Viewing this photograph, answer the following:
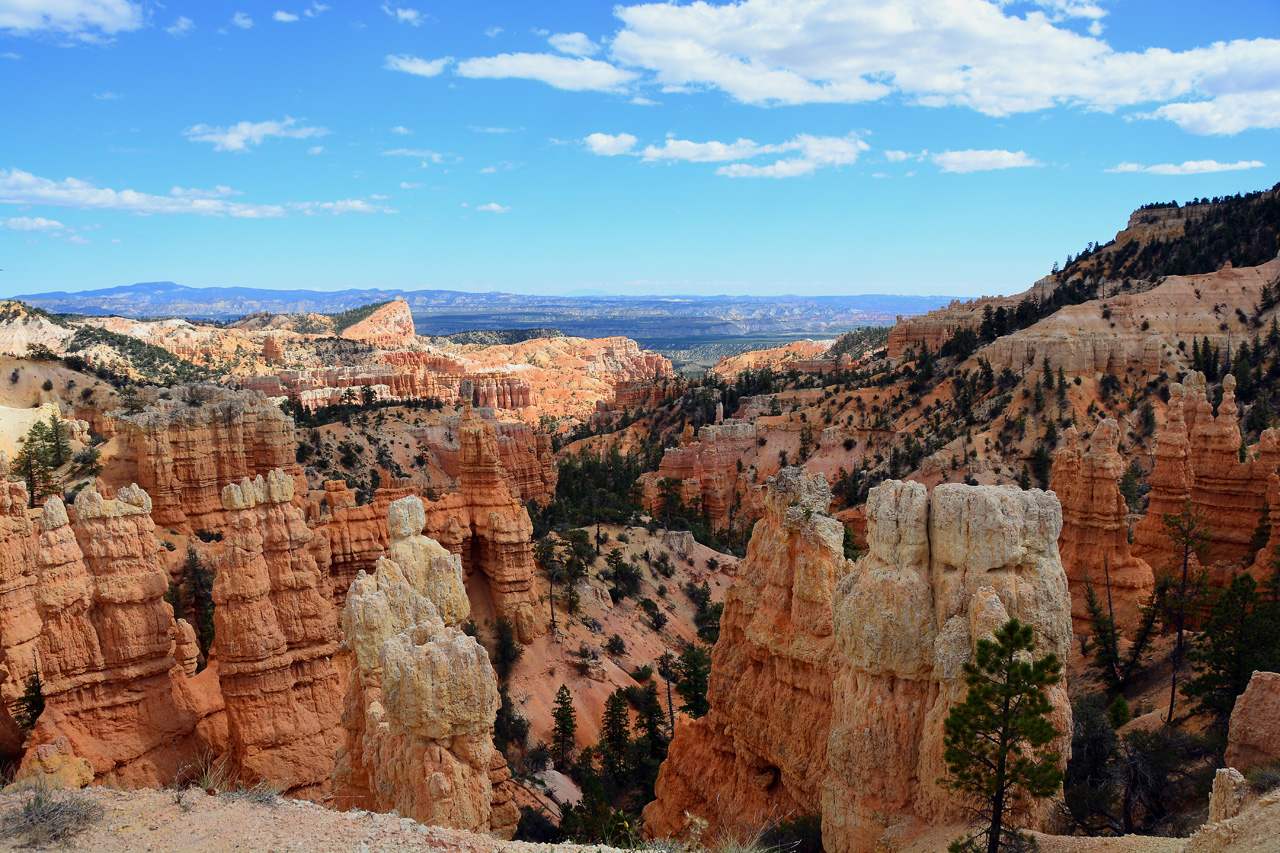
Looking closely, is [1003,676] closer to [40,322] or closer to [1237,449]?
[1237,449]

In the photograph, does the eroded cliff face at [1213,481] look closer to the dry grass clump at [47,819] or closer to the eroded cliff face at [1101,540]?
the eroded cliff face at [1101,540]

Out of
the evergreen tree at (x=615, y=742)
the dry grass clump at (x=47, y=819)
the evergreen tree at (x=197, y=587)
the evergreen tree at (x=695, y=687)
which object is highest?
the dry grass clump at (x=47, y=819)

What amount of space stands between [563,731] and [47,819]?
1724 centimetres

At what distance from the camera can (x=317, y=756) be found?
21016 millimetres

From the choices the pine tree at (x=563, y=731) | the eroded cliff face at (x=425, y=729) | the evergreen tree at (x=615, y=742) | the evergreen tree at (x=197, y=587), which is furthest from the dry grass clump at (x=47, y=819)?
the evergreen tree at (x=197, y=587)

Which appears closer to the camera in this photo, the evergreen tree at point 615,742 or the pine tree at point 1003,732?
the pine tree at point 1003,732

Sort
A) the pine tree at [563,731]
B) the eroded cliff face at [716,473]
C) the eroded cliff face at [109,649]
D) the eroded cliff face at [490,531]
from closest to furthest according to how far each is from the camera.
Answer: the eroded cliff face at [109,649], the pine tree at [563,731], the eroded cliff face at [490,531], the eroded cliff face at [716,473]

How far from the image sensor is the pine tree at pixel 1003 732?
10.9 meters

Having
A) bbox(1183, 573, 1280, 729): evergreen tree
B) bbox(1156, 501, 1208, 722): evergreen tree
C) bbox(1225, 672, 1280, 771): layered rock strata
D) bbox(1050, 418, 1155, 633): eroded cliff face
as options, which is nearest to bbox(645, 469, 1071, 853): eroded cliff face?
bbox(1225, 672, 1280, 771): layered rock strata

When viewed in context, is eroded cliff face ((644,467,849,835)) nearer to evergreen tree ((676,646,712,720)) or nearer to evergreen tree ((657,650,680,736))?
evergreen tree ((676,646,712,720))

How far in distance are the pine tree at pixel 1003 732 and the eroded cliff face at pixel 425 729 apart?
735cm

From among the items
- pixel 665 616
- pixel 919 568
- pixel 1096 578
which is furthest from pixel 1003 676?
pixel 665 616

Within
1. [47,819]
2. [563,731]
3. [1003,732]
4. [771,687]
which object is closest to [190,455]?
[563,731]

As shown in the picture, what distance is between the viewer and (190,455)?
35.6m
